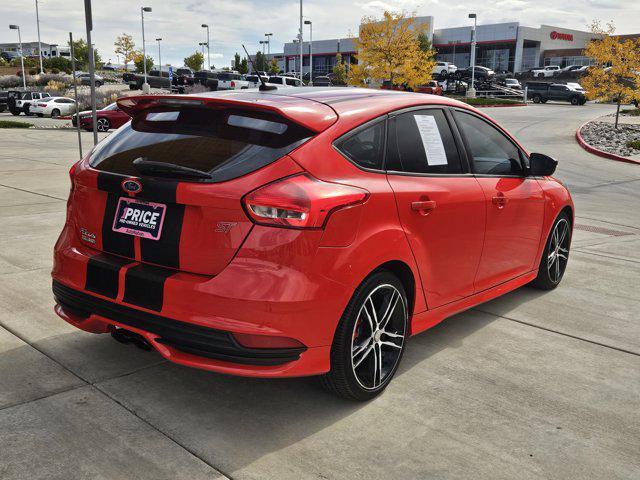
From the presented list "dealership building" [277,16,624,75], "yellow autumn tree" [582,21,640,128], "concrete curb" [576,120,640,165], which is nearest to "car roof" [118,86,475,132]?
"concrete curb" [576,120,640,165]

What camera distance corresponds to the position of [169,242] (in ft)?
10.6

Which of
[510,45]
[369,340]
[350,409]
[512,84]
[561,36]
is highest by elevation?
[561,36]

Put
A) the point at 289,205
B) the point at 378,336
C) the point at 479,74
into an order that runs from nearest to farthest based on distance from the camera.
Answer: the point at 289,205 < the point at 378,336 < the point at 479,74

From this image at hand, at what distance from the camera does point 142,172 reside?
3.35 m

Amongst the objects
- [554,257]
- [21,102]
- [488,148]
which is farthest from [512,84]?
[488,148]

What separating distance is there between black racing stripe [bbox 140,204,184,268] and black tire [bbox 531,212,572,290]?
352 centimetres

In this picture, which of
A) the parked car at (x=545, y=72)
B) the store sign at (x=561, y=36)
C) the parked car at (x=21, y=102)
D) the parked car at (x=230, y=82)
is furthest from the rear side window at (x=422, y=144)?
the store sign at (x=561, y=36)

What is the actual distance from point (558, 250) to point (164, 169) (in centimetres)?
397

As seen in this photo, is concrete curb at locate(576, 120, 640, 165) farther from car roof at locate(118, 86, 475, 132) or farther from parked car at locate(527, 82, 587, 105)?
parked car at locate(527, 82, 587, 105)

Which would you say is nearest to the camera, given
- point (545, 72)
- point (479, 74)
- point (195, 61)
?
point (479, 74)

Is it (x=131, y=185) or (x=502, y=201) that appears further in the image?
(x=502, y=201)

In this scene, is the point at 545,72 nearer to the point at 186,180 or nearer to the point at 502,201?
the point at 502,201

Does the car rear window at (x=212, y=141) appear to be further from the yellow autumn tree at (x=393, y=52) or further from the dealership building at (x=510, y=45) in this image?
the dealership building at (x=510, y=45)

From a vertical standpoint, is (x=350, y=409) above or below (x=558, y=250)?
below
